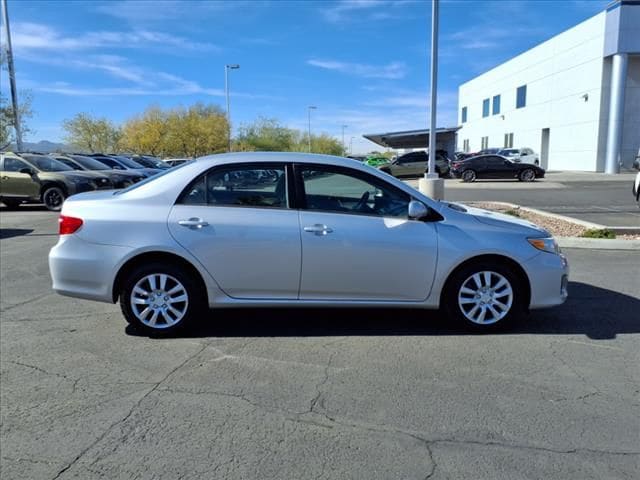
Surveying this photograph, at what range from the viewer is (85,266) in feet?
15.5

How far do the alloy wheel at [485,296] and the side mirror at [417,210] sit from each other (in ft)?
2.41

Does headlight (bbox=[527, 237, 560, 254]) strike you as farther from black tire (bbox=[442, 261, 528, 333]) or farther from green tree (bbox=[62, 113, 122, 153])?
green tree (bbox=[62, 113, 122, 153])

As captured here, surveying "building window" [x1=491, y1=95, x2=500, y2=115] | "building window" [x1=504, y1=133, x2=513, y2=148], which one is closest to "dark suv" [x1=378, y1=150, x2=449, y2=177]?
"building window" [x1=504, y1=133, x2=513, y2=148]

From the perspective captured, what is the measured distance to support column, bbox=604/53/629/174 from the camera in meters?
34.6

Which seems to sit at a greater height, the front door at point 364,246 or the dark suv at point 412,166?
the dark suv at point 412,166

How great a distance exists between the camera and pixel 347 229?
15.3ft

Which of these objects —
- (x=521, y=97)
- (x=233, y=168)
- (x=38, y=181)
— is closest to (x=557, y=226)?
(x=233, y=168)

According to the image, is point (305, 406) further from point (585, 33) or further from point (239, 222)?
point (585, 33)

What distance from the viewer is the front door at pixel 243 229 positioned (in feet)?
15.3

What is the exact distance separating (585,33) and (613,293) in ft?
127

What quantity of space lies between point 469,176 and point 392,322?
2503 cm

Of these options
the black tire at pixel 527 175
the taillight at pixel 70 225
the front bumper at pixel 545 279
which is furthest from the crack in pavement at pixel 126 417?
the black tire at pixel 527 175

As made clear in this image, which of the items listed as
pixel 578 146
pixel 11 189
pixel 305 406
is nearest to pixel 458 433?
pixel 305 406

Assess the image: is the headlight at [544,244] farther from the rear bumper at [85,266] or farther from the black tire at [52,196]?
the black tire at [52,196]
